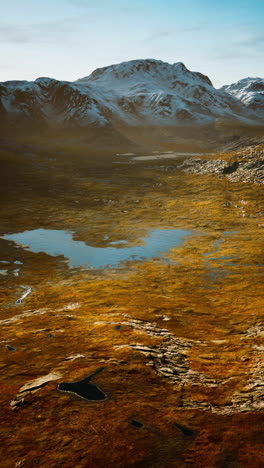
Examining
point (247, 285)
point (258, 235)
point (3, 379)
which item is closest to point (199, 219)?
point (258, 235)

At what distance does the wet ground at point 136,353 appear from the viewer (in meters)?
6.36

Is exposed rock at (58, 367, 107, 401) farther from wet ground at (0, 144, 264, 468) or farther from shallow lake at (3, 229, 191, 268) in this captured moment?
shallow lake at (3, 229, 191, 268)

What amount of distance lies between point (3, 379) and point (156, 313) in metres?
7.85

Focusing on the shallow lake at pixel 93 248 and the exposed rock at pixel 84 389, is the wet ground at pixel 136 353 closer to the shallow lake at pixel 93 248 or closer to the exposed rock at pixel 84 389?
the exposed rock at pixel 84 389

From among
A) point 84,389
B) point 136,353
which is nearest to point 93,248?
point 136,353

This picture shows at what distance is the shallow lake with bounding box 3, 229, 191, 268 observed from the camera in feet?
89.4

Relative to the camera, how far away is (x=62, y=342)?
38.3ft

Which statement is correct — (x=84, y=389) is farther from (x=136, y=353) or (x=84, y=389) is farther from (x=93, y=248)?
(x=93, y=248)

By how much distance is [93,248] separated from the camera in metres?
30.6

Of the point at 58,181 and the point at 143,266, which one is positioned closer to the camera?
the point at 143,266

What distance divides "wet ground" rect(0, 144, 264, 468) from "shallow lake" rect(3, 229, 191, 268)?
1.09ft

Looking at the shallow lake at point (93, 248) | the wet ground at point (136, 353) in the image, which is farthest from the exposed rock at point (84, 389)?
the shallow lake at point (93, 248)

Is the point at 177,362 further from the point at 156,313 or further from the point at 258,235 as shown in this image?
the point at 258,235

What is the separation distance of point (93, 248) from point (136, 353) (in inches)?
814
